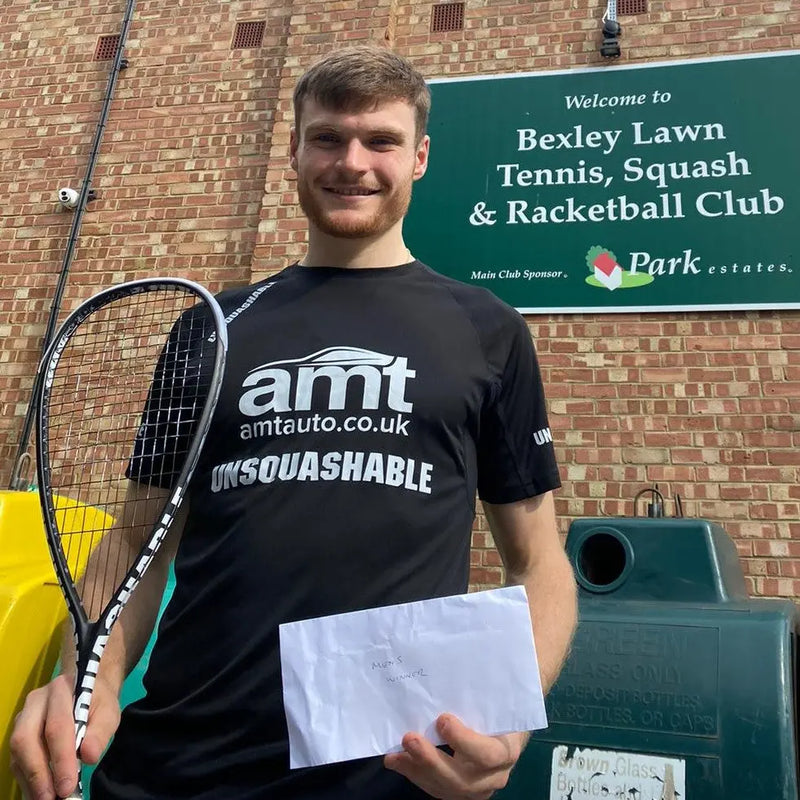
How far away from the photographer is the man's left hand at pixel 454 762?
2.68 ft

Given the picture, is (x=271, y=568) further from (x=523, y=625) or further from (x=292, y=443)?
(x=523, y=625)

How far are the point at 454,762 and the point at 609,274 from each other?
324 cm

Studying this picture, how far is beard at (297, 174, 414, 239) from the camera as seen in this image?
1.24 meters

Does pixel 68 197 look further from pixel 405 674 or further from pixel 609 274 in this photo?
pixel 405 674

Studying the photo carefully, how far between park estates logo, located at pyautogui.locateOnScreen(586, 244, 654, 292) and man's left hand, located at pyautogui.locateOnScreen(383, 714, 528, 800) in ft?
10.4

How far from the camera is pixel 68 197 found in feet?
15.5

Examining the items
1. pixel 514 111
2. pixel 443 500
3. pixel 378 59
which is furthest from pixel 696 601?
pixel 514 111

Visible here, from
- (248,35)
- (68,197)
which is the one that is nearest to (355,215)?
(68,197)

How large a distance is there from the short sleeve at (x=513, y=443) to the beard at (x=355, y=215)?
0.31 meters

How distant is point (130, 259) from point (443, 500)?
4.15 m

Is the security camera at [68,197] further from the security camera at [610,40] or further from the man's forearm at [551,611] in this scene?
the man's forearm at [551,611]

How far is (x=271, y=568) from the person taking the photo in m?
0.98

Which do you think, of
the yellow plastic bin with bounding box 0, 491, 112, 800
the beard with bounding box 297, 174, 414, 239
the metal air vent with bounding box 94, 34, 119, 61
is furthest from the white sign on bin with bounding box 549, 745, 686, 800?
the metal air vent with bounding box 94, 34, 119, 61

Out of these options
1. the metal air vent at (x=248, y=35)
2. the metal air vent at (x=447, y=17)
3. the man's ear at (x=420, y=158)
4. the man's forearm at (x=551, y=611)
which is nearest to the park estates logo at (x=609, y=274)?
the metal air vent at (x=447, y=17)
